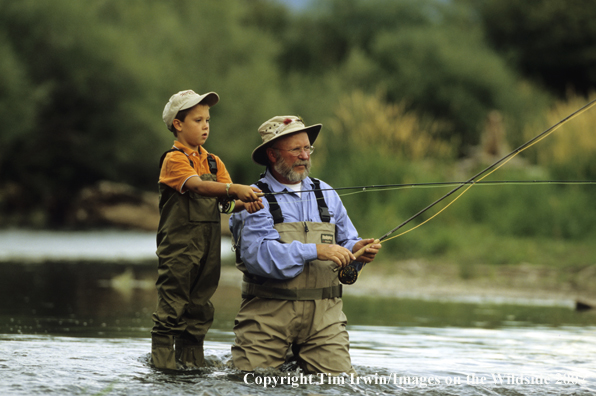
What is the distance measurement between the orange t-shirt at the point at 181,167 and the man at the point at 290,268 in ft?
1.14

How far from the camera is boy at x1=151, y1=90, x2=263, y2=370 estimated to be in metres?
4.92

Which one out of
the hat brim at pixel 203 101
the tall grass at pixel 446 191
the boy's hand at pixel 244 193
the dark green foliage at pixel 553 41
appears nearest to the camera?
the boy's hand at pixel 244 193

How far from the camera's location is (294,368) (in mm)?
5035

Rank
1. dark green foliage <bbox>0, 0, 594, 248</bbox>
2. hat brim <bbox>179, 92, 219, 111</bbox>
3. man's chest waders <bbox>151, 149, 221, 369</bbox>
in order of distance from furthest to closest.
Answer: dark green foliage <bbox>0, 0, 594, 248</bbox> → hat brim <bbox>179, 92, 219, 111</bbox> → man's chest waders <bbox>151, 149, 221, 369</bbox>

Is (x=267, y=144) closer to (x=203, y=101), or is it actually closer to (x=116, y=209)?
(x=203, y=101)

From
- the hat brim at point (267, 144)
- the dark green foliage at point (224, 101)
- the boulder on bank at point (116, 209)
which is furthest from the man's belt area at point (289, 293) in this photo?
the boulder on bank at point (116, 209)

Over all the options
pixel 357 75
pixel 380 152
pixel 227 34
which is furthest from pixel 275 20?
pixel 380 152

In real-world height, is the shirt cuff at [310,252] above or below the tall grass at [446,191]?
below

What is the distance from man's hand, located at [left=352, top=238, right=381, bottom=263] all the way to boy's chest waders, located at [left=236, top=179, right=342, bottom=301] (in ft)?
0.49

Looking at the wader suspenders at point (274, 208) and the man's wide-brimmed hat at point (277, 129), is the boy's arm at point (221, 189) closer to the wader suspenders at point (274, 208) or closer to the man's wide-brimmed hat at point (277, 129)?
the wader suspenders at point (274, 208)

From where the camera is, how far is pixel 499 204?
14289mm

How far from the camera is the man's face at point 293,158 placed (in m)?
4.99

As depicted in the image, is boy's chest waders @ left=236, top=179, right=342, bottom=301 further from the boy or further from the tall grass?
the tall grass

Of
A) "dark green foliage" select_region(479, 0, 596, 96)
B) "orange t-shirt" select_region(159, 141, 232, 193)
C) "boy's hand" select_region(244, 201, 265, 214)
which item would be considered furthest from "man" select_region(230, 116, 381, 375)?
"dark green foliage" select_region(479, 0, 596, 96)
